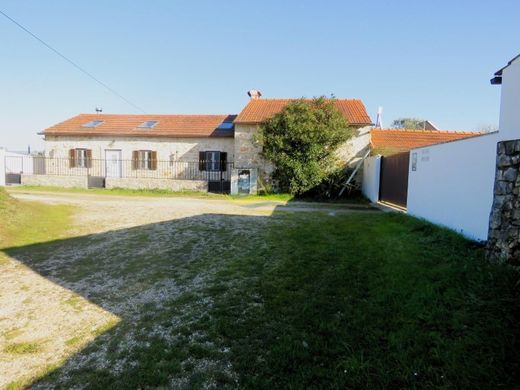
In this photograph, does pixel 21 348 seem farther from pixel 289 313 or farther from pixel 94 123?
pixel 94 123

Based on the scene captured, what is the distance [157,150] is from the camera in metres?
22.5

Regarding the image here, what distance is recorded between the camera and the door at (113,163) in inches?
899

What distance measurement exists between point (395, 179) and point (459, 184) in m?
5.84

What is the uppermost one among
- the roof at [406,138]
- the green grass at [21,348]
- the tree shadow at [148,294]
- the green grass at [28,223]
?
the roof at [406,138]

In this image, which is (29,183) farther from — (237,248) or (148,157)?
(237,248)

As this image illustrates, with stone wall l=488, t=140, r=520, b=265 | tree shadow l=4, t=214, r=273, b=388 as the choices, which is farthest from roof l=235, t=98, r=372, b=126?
stone wall l=488, t=140, r=520, b=265

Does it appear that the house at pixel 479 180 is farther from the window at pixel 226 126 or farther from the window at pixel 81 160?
the window at pixel 81 160

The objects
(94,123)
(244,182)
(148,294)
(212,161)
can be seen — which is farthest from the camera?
(94,123)

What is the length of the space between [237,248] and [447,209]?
430 centimetres

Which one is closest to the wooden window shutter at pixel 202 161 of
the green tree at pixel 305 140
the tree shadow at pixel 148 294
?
the green tree at pixel 305 140

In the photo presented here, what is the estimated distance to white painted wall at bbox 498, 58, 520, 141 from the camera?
409 centimetres

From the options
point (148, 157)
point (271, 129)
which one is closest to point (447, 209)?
point (271, 129)

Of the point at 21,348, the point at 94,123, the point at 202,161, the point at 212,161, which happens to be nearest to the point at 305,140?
the point at 212,161

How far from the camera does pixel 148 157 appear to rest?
22.6 metres
